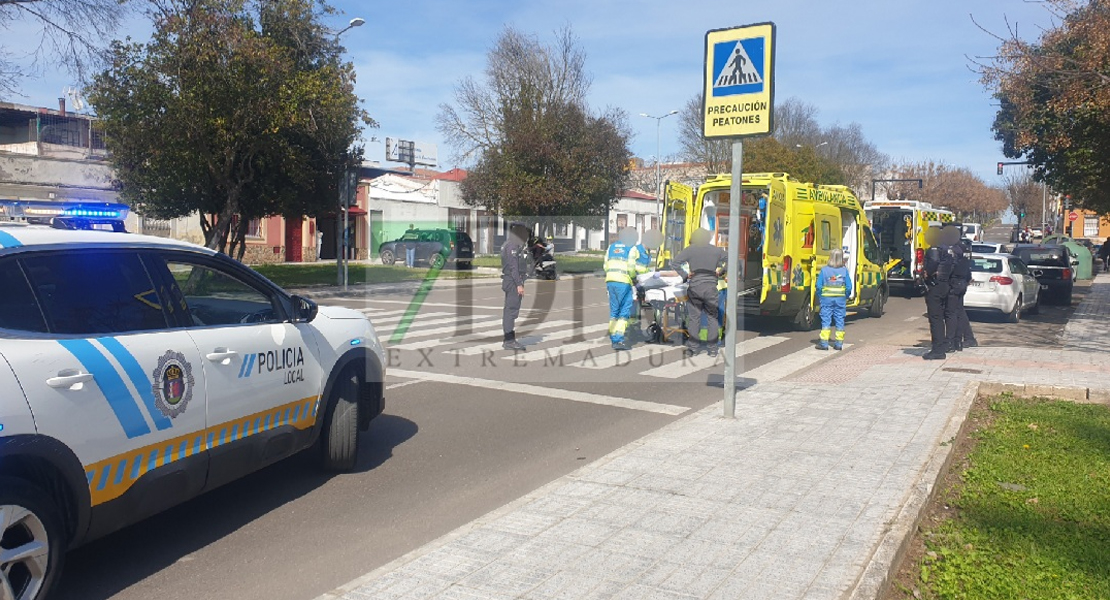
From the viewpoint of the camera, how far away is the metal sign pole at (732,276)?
728cm

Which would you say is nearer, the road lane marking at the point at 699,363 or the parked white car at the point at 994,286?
the road lane marking at the point at 699,363

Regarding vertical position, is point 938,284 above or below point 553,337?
above

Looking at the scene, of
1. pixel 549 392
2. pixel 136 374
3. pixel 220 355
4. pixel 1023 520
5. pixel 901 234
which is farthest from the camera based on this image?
pixel 901 234

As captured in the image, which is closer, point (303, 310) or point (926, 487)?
point (926, 487)

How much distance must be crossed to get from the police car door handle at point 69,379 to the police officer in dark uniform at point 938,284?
1087 cm

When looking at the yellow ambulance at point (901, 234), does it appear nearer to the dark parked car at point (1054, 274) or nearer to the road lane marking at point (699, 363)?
the dark parked car at point (1054, 274)

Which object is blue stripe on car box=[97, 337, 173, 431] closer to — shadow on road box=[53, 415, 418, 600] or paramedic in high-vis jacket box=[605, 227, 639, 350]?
shadow on road box=[53, 415, 418, 600]

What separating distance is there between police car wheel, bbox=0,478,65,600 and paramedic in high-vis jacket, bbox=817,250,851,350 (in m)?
11.1

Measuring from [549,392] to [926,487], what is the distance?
445 cm

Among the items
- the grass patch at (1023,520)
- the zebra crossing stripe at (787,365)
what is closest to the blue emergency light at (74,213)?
the grass patch at (1023,520)

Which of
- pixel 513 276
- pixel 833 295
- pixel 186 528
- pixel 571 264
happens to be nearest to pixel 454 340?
pixel 513 276

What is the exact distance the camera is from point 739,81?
24.1 feet

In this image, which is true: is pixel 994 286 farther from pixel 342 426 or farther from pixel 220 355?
pixel 220 355

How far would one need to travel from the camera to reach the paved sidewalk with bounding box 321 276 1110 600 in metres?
4.11
